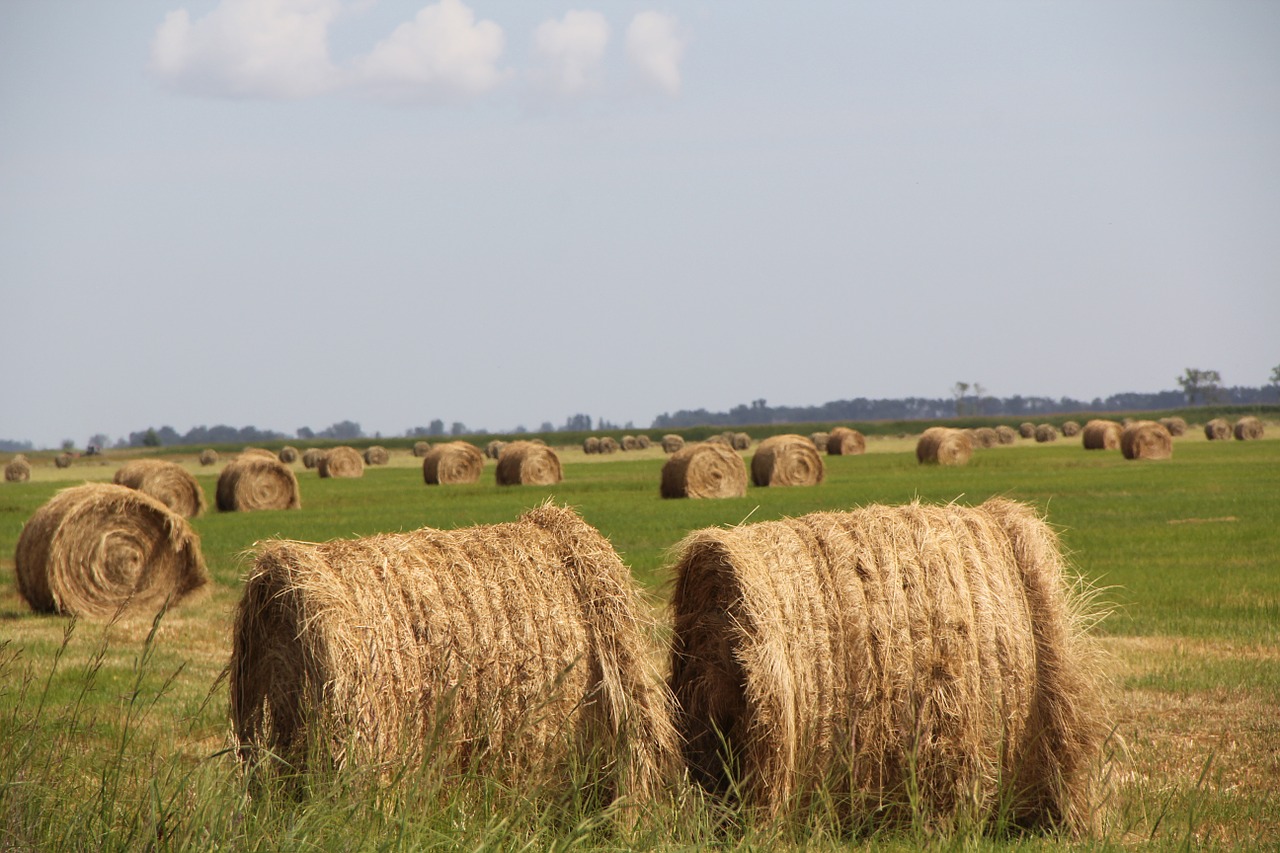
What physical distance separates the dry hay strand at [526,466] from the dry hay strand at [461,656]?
32448 millimetres

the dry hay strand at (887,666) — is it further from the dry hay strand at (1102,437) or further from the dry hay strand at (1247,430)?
the dry hay strand at (1247,430)

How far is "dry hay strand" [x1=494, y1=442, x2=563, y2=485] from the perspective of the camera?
39.3 m

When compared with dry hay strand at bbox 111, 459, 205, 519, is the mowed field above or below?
below

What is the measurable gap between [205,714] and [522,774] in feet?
13.2

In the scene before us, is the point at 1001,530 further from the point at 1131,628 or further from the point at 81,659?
the point at 81,659

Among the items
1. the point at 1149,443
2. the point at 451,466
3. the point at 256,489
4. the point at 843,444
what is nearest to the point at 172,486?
the point at 256,489

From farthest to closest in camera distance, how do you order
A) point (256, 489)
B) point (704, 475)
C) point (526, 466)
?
point (526, 466) → point (256, 489) → point (704, 475)

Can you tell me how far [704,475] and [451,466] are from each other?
13.3m

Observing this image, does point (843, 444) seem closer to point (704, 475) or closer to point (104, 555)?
point (704, 475)

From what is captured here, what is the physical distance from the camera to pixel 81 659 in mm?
12188

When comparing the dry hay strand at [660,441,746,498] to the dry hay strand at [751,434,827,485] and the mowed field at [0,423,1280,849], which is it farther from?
the dry hay strand at [751,434,827,485]

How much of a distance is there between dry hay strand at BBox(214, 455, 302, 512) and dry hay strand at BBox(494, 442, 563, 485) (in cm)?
763

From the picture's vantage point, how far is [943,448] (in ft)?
153

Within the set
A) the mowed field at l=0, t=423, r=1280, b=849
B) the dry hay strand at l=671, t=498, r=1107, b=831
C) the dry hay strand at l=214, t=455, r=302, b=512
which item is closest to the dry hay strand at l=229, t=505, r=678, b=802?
the mowed field at l=0, t=423, r=1280, b=849
